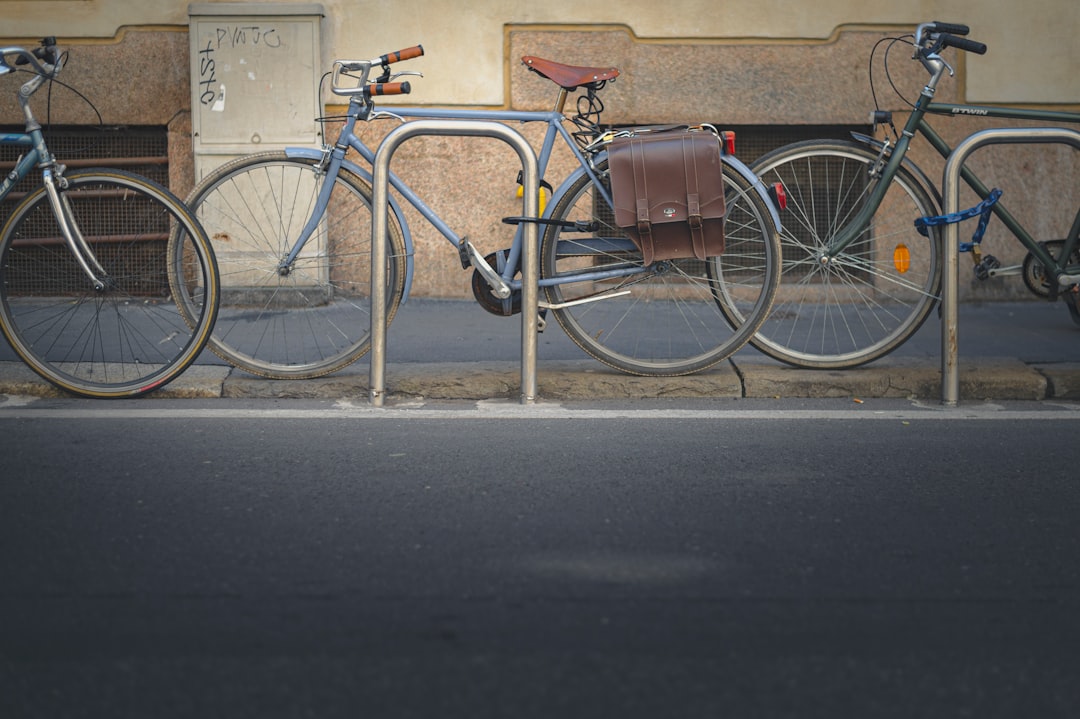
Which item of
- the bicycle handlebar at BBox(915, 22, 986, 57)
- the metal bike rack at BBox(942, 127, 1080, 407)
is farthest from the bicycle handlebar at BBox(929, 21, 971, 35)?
the metal bike rack at BBox(942, 127, 1080, 407)

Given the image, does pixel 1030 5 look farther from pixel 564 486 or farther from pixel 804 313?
pixel 564 486

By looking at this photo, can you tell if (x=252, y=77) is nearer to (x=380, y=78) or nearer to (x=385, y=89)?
(x=380, y=78)

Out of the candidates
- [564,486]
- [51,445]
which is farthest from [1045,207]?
[51,445]

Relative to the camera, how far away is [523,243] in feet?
17.8

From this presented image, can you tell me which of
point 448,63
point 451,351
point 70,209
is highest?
point 448,63

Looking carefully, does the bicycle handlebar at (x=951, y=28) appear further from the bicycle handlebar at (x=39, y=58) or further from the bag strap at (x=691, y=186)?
the bicycle handlebar at (x=39, y=58)

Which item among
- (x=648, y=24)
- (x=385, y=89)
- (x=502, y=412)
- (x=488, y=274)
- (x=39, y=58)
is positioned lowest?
(x=502, y=412)

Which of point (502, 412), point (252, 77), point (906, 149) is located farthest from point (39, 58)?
point (906, 149)

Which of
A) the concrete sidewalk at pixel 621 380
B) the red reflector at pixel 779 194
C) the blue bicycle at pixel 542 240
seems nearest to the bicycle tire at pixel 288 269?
the blue bicycle at pixel 542 240

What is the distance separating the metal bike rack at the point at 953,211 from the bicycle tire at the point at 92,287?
2.97 m

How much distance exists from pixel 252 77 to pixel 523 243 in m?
3.30

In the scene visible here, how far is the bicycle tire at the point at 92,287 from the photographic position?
5.32 meters

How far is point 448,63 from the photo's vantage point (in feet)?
27.4

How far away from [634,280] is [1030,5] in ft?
14.2
